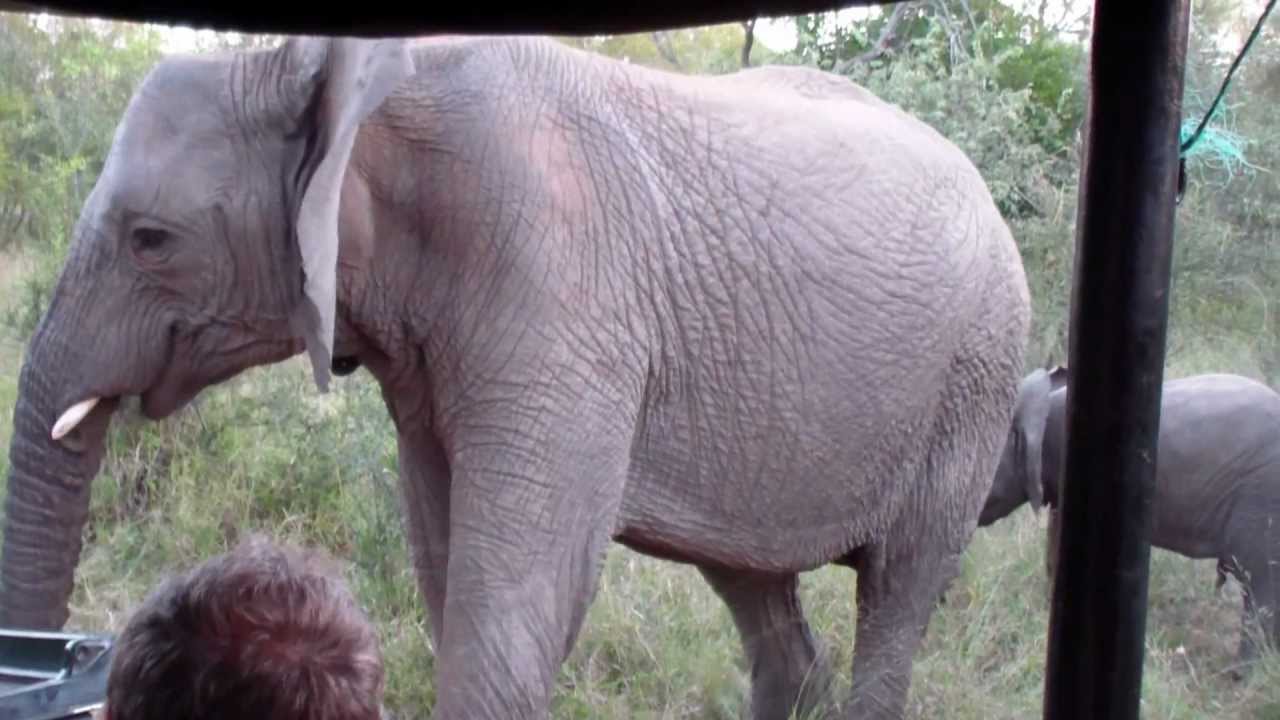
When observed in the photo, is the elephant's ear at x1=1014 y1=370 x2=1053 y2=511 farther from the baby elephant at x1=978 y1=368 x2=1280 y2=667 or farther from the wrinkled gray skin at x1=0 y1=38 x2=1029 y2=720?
the wrinkled gray skin at x1=0 y1=38 x2=1029 y2=720

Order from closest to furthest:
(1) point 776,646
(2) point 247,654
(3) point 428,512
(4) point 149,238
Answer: (2) point 247,654 → (4) point 149,238 → (3) point 428,512 → (1) point 776,646

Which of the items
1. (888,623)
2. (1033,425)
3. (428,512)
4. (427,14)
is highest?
(427,14)

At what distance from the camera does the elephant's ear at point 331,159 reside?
2416 millimetres

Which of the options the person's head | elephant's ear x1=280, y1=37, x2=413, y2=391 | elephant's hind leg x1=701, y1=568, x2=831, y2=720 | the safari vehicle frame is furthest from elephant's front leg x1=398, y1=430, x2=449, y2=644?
the person's head

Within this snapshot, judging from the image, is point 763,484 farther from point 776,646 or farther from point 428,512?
point 776,646

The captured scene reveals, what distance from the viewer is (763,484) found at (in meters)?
3.03

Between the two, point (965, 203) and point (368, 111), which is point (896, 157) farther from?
point (368, 111)

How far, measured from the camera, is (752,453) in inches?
118

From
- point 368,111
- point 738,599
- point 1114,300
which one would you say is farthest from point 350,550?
point 1114,300

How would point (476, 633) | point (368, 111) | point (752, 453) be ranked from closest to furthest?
point (368, 111), point (476, 633), point (752, 453)

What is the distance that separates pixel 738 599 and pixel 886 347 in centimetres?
79

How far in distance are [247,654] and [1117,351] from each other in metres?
0.79

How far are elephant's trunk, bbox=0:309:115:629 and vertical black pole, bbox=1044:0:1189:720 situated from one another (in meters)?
1.68

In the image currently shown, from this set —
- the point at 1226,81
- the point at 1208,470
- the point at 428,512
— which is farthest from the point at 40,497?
the point at 1208,470
